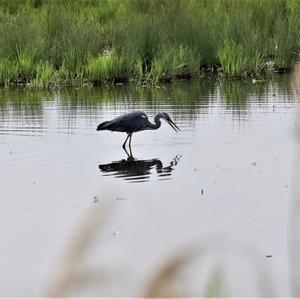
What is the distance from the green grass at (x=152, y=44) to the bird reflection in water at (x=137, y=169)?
23.6ft

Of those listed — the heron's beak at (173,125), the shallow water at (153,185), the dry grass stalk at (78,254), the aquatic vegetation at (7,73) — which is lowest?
the shallow water at (153,185)

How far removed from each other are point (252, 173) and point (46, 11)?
41.2ft

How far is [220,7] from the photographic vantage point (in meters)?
21.7

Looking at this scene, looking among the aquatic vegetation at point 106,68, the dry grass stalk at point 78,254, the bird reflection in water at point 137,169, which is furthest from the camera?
the aquatic vegetation at point 106,68

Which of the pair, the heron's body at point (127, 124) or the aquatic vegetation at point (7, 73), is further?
the aquatic vegetation at point (7, 73)

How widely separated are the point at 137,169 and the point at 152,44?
8.76 metres

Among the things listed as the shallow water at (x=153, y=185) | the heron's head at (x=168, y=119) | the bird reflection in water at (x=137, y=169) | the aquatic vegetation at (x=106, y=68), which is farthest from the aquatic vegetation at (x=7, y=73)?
the bird reflection in water at (x=137, y=169)

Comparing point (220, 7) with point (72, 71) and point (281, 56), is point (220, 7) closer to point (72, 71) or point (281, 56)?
point (281, 56)

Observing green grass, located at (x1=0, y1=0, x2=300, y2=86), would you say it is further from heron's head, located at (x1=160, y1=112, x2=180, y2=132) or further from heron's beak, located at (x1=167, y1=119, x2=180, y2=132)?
heron's head, located at (x1=160, y1=112, x2=180, y2=132)

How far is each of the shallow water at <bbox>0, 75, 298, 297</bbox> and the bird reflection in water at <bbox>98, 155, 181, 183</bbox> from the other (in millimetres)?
19

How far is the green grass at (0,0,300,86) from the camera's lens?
59.2 ft

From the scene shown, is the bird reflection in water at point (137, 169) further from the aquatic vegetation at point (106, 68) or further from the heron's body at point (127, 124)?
the aquatic vegetation at point (106, 68)

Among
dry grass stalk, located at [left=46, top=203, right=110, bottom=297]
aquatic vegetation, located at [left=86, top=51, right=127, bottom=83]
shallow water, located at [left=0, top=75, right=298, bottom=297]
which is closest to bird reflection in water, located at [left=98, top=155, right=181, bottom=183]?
shallow water, located at [left=0, top=75, right=298, bottom=297]

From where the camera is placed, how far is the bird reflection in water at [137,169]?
969cm
